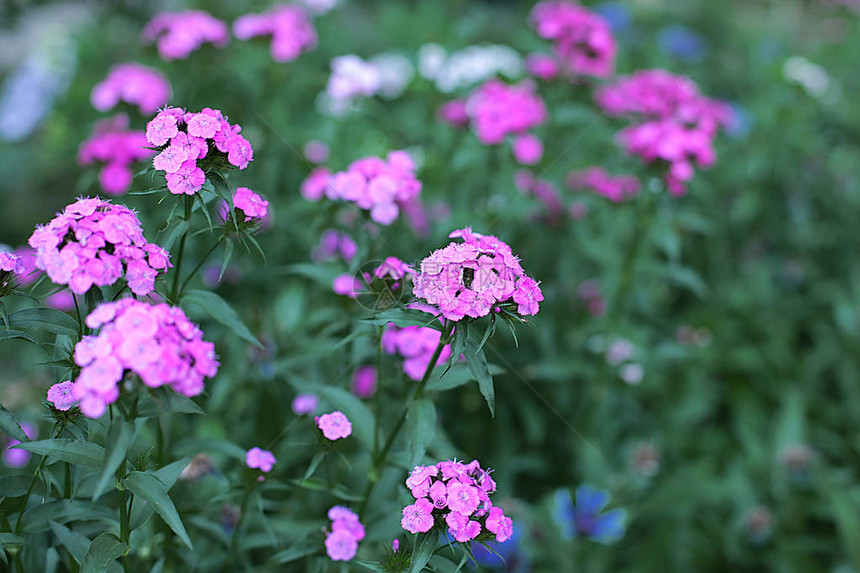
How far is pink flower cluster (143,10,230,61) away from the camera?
2.55 m

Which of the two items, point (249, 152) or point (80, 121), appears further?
point (80, 121)

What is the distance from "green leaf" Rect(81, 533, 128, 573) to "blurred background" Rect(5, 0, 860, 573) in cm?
67

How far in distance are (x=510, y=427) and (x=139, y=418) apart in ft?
5.53

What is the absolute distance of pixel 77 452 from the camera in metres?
1.12

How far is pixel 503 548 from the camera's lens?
7.00 feet

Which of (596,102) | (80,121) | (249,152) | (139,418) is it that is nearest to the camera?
(139,418)

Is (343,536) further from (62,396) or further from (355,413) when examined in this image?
(62,396)

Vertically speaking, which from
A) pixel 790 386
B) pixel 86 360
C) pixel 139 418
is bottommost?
pixel 790 386

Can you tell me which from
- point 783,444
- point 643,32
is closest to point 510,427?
point 783,444

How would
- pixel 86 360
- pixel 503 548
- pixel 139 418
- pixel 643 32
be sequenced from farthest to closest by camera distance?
pixel 643 32, pixel 503 548, pixel 139 418, pixel 86 360

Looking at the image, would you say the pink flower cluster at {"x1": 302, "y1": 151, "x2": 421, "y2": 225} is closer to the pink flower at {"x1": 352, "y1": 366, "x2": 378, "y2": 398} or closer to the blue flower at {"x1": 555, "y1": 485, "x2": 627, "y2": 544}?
the pink flower at {"x1": 352, "y1": 366, "x2": 378, "y2": 398}

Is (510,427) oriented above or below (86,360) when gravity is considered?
below

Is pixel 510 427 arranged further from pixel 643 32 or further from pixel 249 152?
pixel 643 32

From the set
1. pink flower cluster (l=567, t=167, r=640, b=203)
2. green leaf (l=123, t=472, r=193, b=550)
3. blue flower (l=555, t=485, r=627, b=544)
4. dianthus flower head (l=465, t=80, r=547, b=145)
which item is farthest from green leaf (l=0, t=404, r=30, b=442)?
pink flower cluster (l=567, t=167, r=640, b=203)
